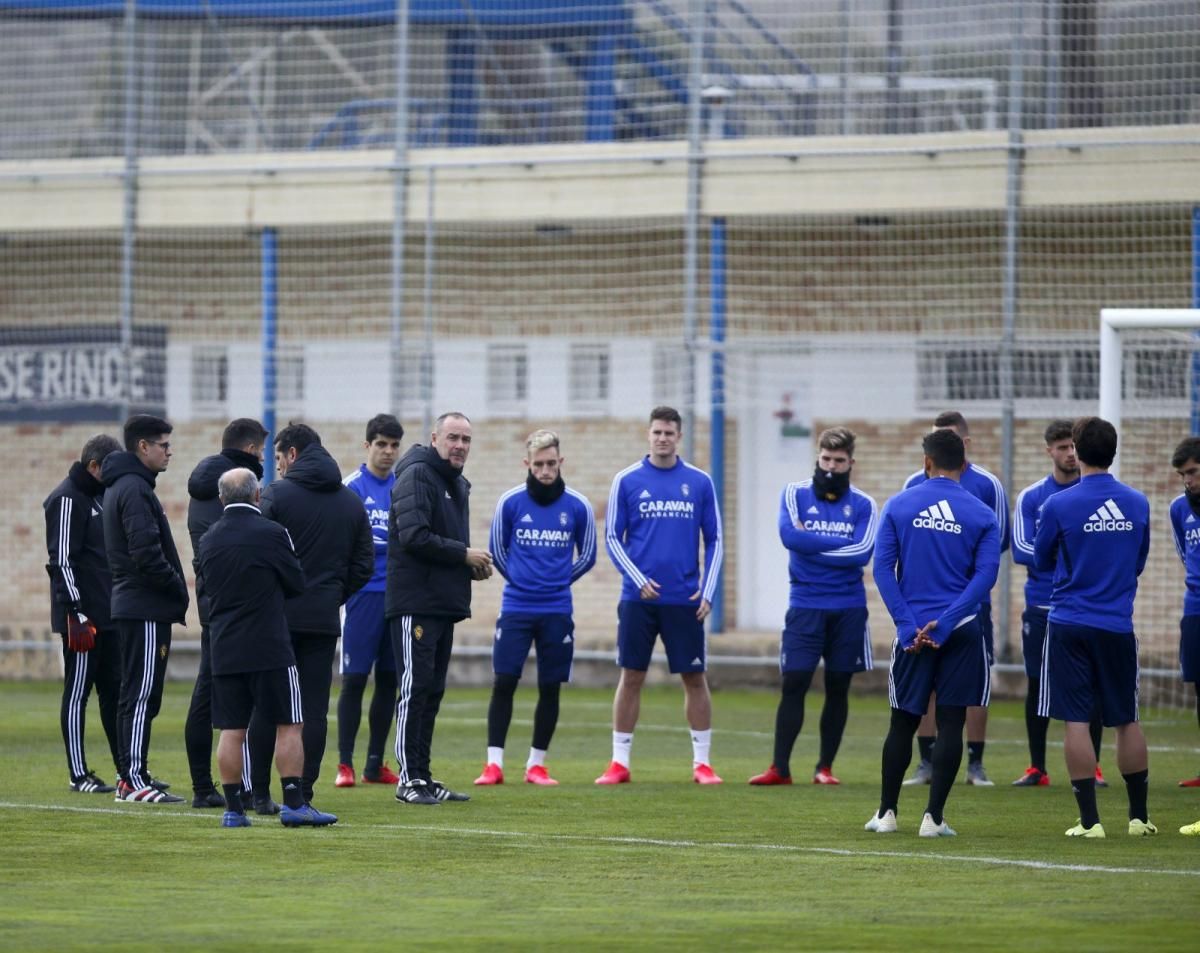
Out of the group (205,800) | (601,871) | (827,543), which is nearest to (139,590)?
(205,800)

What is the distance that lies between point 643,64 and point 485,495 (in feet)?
Result: 15.7

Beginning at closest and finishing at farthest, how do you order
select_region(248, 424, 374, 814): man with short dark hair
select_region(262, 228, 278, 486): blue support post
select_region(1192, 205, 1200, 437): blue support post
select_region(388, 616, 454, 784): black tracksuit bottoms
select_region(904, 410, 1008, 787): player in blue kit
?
1. select_region(248, 424, 374, 814): man with short dark hair
2. select_region(388, 616, 454, 784): black tracksuit bottoms
3. select_region(904, 410, 1008, 787): player in blue kit
4. select_region(1192, 205, 1200, 437): blue support post
5. select_region(262, 228, 278, 486): blue support post

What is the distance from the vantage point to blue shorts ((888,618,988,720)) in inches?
376

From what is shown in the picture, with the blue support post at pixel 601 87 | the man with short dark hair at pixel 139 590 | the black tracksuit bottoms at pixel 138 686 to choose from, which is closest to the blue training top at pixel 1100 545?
the man with short dark hair at pixel 139 590

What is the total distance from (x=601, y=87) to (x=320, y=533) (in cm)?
1139

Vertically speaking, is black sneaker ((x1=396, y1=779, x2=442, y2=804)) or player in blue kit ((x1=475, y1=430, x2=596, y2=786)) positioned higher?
player in blue kit ((x1=475, y1=430, x2=596, y2=786))

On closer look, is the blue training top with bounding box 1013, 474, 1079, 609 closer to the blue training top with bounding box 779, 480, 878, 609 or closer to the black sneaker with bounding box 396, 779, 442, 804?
the blue training top with bounding box 779, 480, 878, 609

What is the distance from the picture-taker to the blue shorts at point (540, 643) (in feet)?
40.3

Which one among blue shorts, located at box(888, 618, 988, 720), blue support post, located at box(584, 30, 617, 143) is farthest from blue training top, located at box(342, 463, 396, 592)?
blue support post, located at box(584, 30, 617, 143)

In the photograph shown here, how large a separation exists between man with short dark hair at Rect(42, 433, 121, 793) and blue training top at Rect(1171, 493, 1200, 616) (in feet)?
20.4

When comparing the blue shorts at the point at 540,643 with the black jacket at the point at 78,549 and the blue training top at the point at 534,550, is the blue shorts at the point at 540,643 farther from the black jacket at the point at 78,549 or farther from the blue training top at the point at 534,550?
the black jacket at the point at 78,549

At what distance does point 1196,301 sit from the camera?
17.8 metres

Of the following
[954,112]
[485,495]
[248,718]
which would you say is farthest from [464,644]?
[248,718]

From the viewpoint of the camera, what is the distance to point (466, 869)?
860 centimetres
